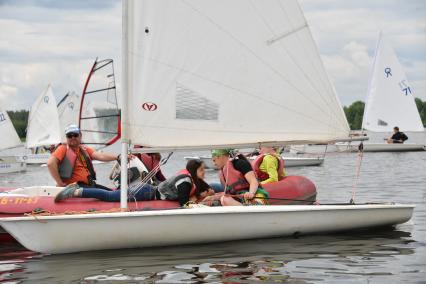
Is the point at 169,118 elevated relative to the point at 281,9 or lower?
lower

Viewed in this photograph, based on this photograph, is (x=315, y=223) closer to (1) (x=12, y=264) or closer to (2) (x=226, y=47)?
(2) (x=226, y=47)

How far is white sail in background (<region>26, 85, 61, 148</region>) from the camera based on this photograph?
46.3 metres

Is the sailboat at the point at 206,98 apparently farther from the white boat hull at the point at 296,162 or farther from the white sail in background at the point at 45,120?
the white sail in background at the point at 45,120

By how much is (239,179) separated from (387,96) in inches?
1429

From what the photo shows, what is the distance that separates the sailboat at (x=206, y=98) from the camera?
10281 millimetres

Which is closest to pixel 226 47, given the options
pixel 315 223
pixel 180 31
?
pixel 180 31

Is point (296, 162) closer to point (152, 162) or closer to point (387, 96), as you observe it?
point (387, 96)

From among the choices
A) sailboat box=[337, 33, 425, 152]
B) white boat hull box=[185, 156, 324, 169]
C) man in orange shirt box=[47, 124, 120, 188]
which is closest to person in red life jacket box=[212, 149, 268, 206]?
man in orange shirt box=[47, 124, 120, 188]

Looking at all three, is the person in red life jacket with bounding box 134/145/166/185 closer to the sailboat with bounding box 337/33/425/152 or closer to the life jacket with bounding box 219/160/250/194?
the life jacket with bounding box 219/160/250/194

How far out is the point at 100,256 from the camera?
1037 cm

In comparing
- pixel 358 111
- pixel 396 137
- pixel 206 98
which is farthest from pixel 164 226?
pixel 358 111

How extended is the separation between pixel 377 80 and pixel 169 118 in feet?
123

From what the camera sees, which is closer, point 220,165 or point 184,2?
point 184,2

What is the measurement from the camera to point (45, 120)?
46.8m
